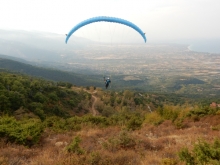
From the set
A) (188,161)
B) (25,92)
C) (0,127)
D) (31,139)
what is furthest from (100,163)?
(25,92)

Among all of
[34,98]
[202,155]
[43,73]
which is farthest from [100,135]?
[43,73]

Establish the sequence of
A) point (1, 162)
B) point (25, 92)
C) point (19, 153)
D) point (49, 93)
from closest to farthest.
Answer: point (1, 162)
point (19, 153)
point (25, 92)
point (49, 93)

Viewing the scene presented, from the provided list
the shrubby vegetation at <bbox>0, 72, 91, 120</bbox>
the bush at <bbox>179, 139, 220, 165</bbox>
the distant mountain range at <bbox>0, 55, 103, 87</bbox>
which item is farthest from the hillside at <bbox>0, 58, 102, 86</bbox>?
the bush at <bbox>179, 139, 220, 165</bbox>

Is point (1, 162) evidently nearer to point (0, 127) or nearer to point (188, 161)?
point (0, 127)

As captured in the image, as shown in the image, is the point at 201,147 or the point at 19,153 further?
the point at 19,153

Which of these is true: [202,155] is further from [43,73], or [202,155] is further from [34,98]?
[43,73]

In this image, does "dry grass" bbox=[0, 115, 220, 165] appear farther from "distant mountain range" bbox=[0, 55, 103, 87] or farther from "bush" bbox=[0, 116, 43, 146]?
"distant mountain range" bbox=[0, 55, 103, 87]

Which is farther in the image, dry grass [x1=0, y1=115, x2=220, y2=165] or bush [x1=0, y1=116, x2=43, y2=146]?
bush [x1=0, y1=116, x2=43, y2=146]

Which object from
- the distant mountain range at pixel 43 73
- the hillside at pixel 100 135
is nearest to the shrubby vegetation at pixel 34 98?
the hillside at pixel 100 135
